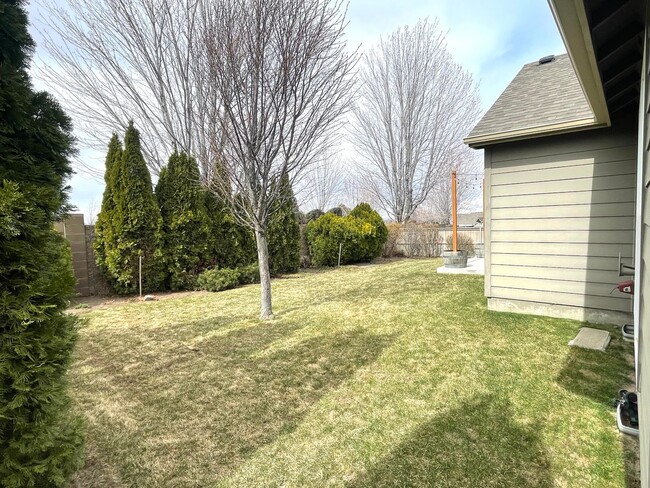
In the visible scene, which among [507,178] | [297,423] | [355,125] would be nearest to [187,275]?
[297,423]

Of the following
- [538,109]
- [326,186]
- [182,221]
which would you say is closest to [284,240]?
[182,221]

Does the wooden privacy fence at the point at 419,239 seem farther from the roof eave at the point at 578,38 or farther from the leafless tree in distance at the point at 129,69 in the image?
the roof eave at the point at 578,38

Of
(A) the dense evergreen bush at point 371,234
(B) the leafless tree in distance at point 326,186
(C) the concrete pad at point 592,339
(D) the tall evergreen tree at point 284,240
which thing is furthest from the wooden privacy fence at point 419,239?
(C) the concrete pad at point 592,339

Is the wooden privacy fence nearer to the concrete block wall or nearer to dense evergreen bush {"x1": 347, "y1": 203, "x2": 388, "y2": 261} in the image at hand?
dense evergreen bush {"x1": 347, "y1": 203, "x2": 388, "y2": 261}

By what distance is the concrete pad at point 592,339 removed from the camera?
342cm

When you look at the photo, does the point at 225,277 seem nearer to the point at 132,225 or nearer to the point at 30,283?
the point at 132,225

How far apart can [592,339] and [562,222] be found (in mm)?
1529

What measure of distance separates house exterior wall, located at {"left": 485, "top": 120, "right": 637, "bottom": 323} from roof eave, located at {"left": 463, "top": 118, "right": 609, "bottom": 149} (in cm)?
21

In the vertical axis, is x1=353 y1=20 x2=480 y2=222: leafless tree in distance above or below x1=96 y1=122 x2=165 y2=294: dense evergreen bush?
above

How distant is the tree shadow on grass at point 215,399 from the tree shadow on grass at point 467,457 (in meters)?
0.77

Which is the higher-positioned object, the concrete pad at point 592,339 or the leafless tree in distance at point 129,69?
the leafless tree in distance at point 129,69

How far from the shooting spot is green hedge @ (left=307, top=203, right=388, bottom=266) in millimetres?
10953

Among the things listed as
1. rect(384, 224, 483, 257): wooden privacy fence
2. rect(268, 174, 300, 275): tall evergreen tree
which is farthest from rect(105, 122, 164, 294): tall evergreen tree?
rect(384, 224, 483, 257): wooden privacy fence

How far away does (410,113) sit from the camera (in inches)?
704
